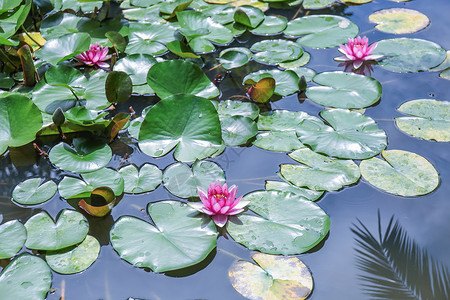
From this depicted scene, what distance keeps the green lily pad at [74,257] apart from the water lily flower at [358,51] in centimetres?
215

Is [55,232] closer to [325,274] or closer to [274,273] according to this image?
[274,273]

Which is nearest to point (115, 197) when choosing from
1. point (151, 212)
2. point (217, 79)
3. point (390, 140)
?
point (151, 212)

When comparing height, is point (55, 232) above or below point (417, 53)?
below

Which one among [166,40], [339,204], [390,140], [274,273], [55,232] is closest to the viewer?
[274,273]

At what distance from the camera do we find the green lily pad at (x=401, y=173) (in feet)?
7.00

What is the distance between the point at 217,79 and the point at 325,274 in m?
1.66

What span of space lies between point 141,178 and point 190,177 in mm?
256

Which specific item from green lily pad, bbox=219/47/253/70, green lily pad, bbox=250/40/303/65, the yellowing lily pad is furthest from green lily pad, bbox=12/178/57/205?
the yellowing lily pad

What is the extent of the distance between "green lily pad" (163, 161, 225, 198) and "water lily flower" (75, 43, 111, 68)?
49.8 inches

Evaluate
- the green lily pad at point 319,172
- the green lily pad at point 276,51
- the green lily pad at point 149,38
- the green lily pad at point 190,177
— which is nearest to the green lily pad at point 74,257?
the green lily pad at point 190,177

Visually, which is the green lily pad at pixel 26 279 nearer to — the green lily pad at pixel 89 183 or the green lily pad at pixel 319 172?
the green lily pad at pixel 89 183

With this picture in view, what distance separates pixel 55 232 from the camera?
6.45ft

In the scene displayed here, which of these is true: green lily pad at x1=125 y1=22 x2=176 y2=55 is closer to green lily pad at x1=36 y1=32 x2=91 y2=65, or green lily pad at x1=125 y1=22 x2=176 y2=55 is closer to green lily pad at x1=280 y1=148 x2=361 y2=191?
green lily pad at x1=36 y1=32 x2=91 y2=65

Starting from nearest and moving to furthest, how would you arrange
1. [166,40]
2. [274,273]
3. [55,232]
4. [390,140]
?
1. [274,273]
2. [55,232]
3. [390,140]
4. [166,40]
